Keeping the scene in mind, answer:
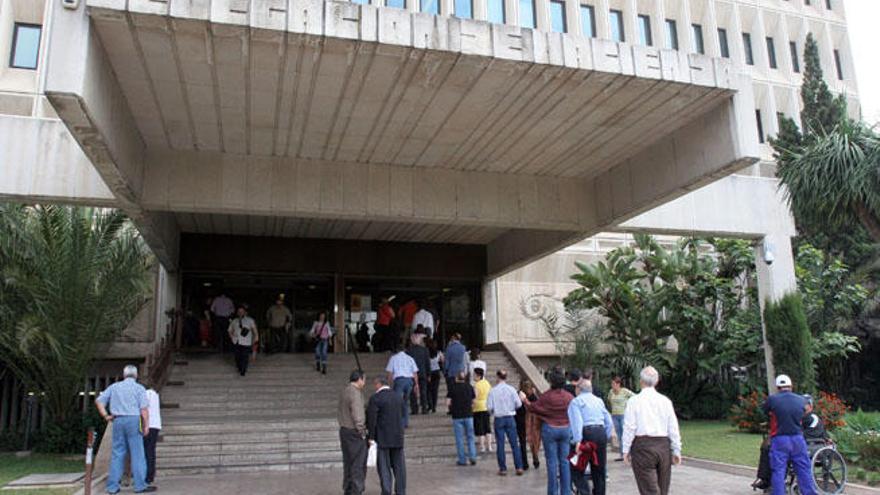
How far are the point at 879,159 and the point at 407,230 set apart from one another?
11202 mm

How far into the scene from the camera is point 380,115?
35.1 feet

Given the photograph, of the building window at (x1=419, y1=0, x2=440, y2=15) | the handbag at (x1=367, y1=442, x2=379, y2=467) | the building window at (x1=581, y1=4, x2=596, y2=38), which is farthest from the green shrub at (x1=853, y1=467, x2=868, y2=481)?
the building window at (x1=581, y1=4, x2=596, y2=38)

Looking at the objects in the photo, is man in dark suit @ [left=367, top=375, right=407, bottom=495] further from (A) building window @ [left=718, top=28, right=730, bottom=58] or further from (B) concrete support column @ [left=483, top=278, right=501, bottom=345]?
(A) building window @ [left=718, top=28, right=730, bottom=58]

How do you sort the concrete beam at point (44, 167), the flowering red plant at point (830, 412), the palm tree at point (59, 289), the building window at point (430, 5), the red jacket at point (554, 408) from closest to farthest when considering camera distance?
the red jacket at point (554, 408) < the concrete beam at point (44, 167) < the flowering red plant at point (830, 412) < the palm tree at point (59, 289) < the building window at point (430, 5)

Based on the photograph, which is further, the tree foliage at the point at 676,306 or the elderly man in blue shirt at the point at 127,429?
the tree foliage at the point at 676,306

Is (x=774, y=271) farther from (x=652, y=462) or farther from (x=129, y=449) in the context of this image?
(x=129, y=449)

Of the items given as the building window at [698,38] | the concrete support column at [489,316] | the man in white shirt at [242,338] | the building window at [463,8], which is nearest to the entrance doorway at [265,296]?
the man in white shirt at [242,338]

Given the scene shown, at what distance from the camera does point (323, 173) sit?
12.7m

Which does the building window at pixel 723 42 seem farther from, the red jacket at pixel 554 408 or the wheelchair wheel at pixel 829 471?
the red jacket at pixel 554 408

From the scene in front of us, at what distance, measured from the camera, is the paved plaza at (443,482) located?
366 inches

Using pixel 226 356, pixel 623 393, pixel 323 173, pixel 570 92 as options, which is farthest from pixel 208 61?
pixel 226 356

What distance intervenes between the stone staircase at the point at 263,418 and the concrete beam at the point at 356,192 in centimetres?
389

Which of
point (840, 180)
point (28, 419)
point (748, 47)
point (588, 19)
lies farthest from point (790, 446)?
point (748, 47)

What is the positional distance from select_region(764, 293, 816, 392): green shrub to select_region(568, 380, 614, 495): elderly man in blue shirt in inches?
332
